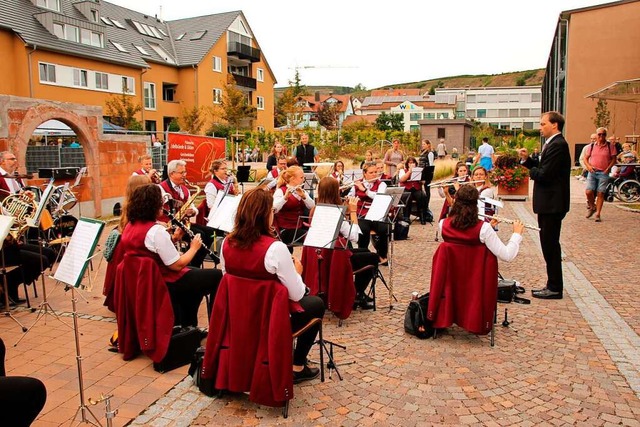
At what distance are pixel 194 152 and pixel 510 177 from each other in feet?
32.4

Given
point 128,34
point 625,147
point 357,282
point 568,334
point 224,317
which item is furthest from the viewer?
point 128,34

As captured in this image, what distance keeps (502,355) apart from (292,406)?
6.99 feet

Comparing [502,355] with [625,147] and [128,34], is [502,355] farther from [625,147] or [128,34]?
[128,34]

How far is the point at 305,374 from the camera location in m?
4.40

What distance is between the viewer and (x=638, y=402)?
13.1ft

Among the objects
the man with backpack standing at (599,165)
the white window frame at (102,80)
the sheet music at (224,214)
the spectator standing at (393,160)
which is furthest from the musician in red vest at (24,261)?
the white window frame at (102,80)

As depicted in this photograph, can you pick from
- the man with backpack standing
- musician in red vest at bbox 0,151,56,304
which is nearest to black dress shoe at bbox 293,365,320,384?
musician in red vest at bbox 0,151,56,304

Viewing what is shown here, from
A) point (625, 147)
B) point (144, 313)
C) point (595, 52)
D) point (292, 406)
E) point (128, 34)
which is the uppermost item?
point (128, 34)

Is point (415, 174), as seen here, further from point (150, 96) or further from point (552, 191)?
point (150, 96)

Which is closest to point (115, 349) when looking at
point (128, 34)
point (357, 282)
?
point (357, 282)

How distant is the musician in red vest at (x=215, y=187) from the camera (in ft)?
25.4

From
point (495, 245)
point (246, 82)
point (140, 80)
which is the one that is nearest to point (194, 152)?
point (495, 245)

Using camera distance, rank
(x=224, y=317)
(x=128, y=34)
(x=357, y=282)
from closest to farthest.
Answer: (x=224, y=317)
(x=357, y=282)
(x=128, y=34)

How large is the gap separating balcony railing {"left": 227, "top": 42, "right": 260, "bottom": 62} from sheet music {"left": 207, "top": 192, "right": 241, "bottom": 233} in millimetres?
44005
